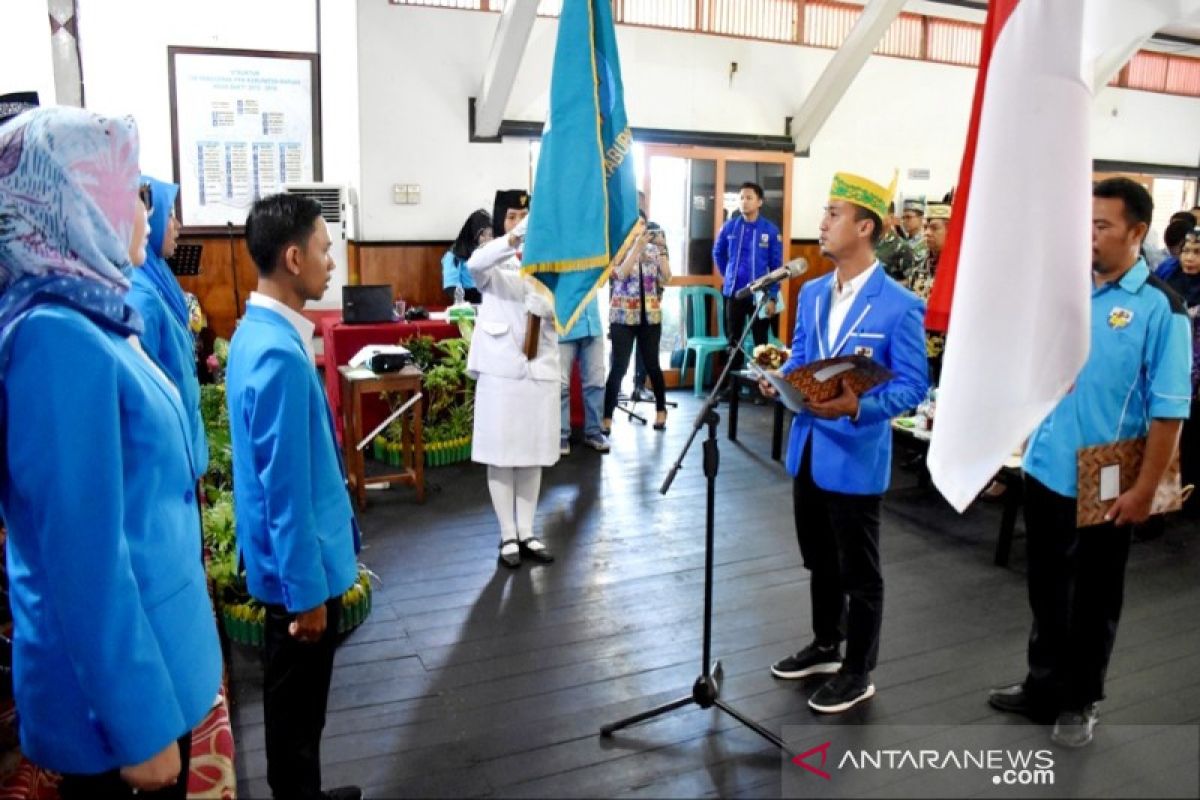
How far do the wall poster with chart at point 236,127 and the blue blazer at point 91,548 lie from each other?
230 inches

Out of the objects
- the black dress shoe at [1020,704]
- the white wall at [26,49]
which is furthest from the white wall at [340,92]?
the black dress shoe at [1020,704]

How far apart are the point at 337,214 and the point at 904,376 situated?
521 cm

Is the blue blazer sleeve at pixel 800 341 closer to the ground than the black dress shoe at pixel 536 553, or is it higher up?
higher up

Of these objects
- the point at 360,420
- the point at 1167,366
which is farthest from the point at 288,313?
the point at 360,420

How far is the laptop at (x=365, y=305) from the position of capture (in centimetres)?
521

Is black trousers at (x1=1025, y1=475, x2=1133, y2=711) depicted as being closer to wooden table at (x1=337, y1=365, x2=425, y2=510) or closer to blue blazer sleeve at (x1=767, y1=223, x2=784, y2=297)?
wooden table at (x1=337, y1=365, x2=425, y2=510)

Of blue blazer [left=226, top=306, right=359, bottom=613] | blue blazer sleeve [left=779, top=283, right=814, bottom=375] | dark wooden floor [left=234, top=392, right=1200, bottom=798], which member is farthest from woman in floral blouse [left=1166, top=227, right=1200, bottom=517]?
blue blazer [left=226, top=306, right=359, bottom=613]

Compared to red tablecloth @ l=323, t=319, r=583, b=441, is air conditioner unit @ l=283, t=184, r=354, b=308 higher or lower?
higher

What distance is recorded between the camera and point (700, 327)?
23.9 feet

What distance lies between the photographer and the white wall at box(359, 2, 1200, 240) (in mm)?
6336

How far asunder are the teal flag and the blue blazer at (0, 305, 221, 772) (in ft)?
5.01

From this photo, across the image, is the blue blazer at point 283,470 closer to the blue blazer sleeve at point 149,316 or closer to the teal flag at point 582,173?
the blue blazer sleeve at point 149,316

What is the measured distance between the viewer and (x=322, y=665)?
6.24ft

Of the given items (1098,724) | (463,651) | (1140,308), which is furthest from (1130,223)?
(463,651)
